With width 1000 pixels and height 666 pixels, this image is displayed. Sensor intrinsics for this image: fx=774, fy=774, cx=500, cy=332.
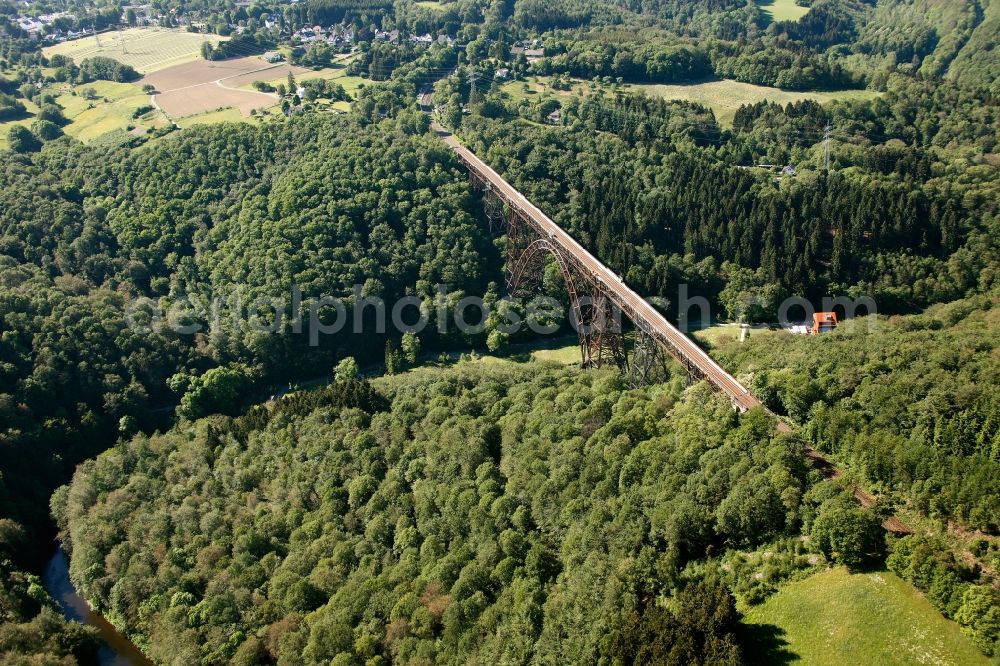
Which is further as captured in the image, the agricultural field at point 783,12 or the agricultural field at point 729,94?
the agricultural field at point 783,12

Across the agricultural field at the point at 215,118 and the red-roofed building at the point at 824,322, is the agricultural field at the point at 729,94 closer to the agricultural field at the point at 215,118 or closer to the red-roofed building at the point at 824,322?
the red-roofed building at the point at 824,322

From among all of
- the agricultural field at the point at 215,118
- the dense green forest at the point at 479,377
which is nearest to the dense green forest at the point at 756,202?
A: the dense green forest at the point at 479,377

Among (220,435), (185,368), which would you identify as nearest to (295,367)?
(185,368)

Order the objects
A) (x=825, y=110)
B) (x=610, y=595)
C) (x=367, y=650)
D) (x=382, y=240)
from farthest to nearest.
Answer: (x=825, y=110) → (x=382, y=240) → (x=367, y=650) → (x=610, y=595)

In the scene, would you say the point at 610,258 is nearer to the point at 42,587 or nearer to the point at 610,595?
the point at 610,595

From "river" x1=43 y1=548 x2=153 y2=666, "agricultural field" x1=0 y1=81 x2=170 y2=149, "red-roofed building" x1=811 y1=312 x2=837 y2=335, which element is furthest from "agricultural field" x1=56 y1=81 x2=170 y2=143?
"red-roofed building" x1=811 y1=312 x2=837 y2=335

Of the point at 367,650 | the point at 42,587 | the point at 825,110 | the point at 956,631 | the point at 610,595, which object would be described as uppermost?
the point at 825,110
